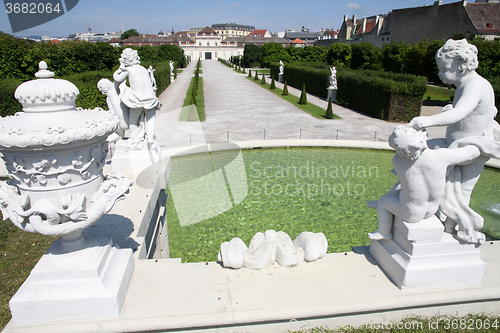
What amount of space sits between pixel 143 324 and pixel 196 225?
→ 3.29 meters

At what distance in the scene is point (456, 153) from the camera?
3.38m

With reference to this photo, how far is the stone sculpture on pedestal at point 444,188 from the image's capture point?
129 inches

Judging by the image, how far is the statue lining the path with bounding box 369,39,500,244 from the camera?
3.29 meters

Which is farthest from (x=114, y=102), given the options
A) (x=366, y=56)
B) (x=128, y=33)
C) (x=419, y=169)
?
(x=128, y=33)

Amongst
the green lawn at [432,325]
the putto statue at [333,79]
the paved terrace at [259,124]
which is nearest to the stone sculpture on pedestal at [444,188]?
the green lawn at [432,325]

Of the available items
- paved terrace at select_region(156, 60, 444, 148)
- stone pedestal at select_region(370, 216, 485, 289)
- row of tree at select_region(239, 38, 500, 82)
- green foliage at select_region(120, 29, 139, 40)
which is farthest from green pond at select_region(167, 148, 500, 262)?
green foliage at select_region(120, 29, 139, 40)

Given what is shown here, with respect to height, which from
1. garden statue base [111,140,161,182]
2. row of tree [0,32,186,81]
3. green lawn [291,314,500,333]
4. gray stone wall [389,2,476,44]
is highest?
gray stone wall [389,2,476,44]

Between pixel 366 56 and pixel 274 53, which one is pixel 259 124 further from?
pixel 274 53

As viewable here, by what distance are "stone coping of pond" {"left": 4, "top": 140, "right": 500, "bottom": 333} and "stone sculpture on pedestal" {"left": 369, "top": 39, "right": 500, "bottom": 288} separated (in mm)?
212

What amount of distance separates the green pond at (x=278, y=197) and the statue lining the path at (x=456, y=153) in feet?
7.61

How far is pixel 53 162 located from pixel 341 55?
4359 centimetres

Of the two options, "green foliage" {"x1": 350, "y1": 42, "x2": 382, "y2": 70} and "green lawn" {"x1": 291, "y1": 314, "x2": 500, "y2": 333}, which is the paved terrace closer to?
"green lawn" {"x1": 291, "y1": 314, "x2": 500, "y2": 333}

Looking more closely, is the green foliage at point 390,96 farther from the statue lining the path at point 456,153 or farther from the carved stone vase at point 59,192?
the carved stone vase at point 59,192

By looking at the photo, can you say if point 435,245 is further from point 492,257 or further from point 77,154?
point 77,154
